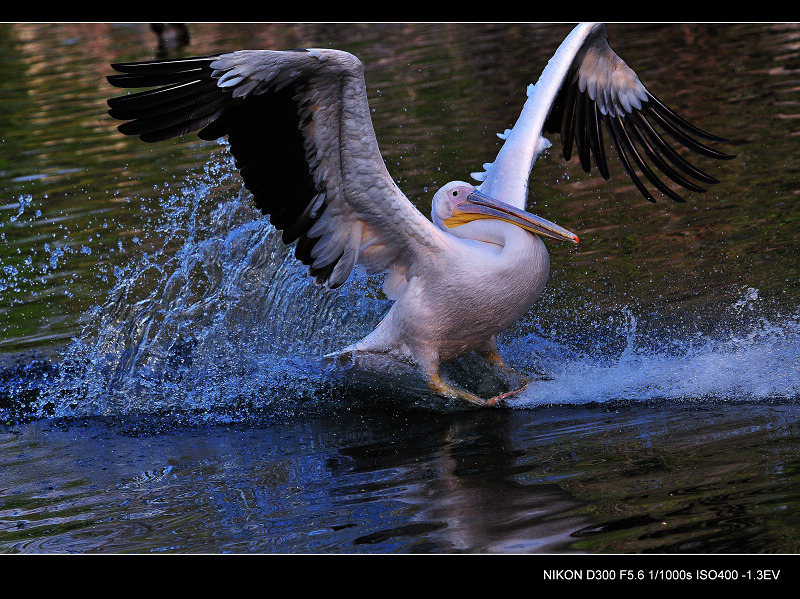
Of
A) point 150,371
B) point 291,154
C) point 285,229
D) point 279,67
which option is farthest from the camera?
point 150,371

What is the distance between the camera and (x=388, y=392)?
5125 millimetres

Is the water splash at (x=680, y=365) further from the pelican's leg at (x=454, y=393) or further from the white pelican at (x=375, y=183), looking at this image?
the white pelican at (x=375, y=183)

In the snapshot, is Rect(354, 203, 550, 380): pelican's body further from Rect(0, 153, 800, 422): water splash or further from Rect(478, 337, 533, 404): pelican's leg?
Rect(0, 153, 800, 422): water splash

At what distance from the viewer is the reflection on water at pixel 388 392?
11.8 ft

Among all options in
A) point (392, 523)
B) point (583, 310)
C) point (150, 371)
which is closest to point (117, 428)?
point (150, 371)

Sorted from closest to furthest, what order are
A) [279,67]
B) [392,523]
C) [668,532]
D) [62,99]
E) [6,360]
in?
[668,532] < [392,523] < [279,67] < [6,360] < [62,99]

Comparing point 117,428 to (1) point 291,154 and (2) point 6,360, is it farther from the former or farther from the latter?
(1) point 291,154

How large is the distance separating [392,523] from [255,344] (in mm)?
2306

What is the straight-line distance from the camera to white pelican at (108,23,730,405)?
414 cm

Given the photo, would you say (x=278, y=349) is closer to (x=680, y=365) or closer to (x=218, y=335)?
(x=218, y=335)

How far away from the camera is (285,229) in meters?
4.83

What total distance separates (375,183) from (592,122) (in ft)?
6.34

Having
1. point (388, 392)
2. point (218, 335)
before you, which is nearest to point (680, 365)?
point (388, 392)

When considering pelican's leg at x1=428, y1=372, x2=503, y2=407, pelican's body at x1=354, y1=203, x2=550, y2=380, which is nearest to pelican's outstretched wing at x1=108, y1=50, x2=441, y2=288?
pelican's body at x1=354, y1=203, x2=550, y2=380
